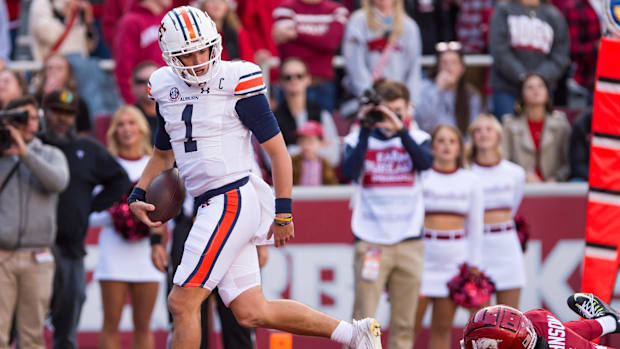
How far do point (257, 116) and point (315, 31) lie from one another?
572 cm

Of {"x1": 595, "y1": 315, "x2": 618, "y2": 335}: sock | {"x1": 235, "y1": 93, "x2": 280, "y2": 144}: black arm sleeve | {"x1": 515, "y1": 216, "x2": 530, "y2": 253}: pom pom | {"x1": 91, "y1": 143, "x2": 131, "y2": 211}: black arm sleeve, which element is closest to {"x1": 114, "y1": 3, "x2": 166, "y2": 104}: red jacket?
{"x1": 91, "y1": 143, "x2": 131, "y2": 211}: black arm sleeve

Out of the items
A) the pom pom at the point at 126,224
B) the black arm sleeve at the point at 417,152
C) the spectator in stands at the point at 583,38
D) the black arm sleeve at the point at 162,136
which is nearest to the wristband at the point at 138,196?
the black arm sleeve at the point at 162,136

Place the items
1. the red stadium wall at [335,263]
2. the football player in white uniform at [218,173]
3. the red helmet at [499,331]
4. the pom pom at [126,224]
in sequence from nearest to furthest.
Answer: the red helmet at [499,331] < the football player in white uniform at [218,173] < the pom pom at [126,224] < the red stadium wall at [335,263]

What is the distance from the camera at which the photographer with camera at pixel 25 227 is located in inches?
334

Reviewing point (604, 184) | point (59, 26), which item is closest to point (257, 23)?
point (59, 26)

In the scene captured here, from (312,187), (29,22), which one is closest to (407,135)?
(312,187)

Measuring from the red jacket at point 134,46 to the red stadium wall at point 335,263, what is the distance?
2.02 m

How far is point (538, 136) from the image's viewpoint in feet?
37.7

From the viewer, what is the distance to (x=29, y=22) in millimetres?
13336

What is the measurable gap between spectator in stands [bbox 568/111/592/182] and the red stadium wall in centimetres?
67

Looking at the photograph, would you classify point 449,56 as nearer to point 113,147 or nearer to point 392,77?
point 392,77

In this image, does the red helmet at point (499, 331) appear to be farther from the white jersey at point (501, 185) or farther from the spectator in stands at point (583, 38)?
the spectator in stands at point (583, 38)

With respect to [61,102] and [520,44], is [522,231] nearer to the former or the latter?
[520,44]

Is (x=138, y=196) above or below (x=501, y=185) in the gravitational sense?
above
